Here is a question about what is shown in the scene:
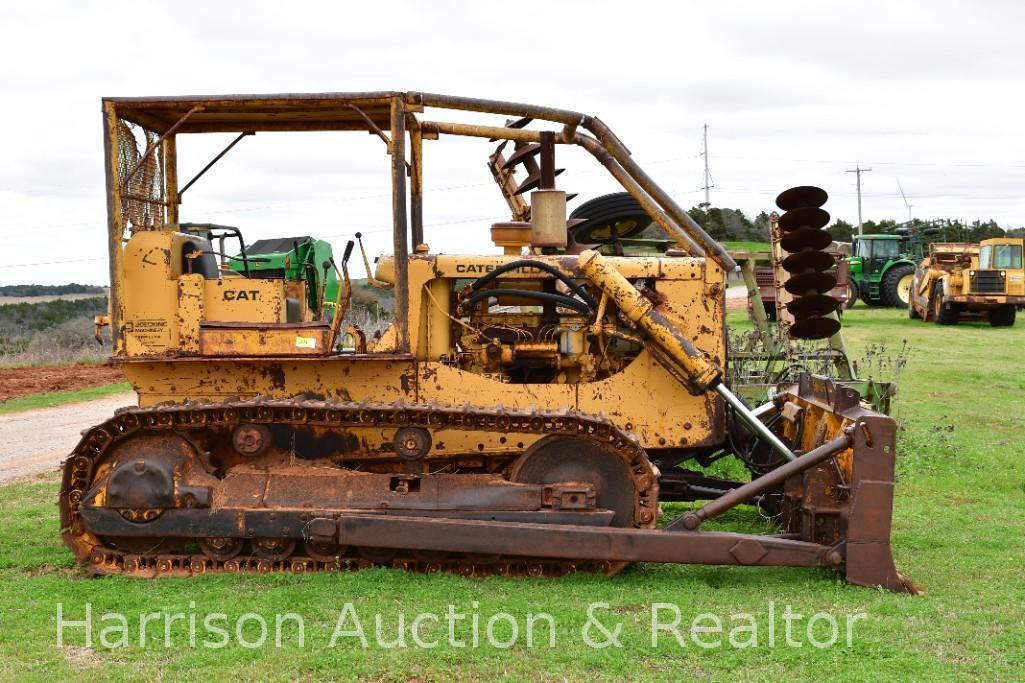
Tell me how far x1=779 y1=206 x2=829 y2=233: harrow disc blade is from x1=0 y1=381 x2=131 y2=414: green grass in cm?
1568

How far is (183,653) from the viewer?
550 centimetres

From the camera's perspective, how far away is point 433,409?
22.1 feet

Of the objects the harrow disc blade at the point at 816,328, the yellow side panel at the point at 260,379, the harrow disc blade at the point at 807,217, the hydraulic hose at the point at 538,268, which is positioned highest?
the harrow disc blade at the point at 807,217

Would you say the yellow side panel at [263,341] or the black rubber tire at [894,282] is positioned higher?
the black rubber tire at [894,282]

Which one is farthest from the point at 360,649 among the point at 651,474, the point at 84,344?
the point at 84,344

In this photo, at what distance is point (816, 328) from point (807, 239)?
716 mm

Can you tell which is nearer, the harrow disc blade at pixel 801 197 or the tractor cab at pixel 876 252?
the harrow disc blade at pixel 801 197

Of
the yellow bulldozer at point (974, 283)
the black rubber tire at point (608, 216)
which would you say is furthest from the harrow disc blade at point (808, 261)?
the yellow bulldozer at point (974, 283)

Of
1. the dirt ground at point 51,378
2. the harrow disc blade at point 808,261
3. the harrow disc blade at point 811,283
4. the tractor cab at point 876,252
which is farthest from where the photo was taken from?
the tractor cab at point 876,252

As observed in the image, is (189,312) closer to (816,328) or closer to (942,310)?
(816,328)

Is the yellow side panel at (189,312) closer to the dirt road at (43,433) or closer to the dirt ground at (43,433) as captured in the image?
the dirt ground at (43,433)

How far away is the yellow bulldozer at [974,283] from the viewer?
3138cm

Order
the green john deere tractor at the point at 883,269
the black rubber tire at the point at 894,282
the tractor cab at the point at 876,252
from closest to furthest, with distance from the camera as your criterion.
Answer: the black rubber tire at the point at 894,282
the green john deere tractor at the point at 883,269
the tractor cab at the point at 876,252

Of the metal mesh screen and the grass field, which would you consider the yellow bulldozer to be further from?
the metal mesh screen
